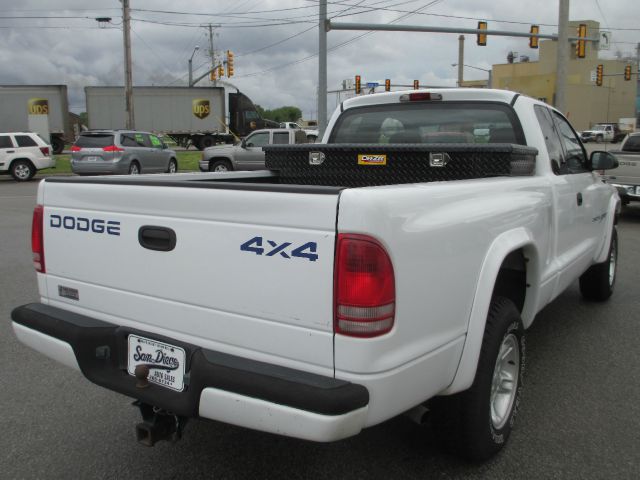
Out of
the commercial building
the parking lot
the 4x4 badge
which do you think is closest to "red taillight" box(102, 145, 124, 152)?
the parking lot

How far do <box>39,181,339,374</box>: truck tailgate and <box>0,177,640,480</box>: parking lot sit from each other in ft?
2.54

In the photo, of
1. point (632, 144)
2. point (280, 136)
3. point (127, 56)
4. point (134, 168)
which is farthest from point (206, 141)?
point (632, 144)

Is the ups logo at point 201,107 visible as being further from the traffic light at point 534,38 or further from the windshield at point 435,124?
the windshield at point 435,124

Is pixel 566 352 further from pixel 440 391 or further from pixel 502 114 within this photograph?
pixel 440 391

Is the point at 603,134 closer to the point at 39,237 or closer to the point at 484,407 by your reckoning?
the point at 484,407

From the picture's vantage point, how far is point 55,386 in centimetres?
377

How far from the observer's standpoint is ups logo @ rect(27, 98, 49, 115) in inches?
1372

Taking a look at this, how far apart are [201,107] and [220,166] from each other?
802 inches

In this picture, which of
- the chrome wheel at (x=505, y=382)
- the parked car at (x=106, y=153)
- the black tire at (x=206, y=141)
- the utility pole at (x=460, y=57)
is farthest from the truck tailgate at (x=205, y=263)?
the utility pole at (x=460, y=57)

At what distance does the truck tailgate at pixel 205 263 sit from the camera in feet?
6.83

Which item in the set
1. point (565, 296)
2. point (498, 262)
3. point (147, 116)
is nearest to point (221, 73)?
point (147, 116)

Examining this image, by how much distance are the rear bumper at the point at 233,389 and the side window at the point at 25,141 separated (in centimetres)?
1933

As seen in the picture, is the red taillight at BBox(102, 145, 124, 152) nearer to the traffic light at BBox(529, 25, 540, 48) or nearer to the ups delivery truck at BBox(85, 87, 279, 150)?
the traffic light at BBox(529, 25, 540, 48)

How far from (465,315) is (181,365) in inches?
46.4
